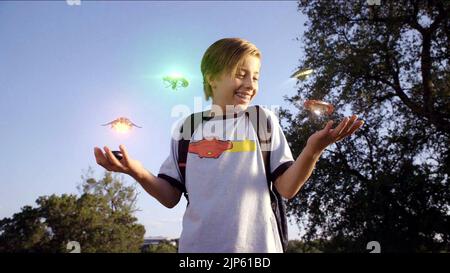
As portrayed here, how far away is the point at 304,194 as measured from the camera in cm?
1872

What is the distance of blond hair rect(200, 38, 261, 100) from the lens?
276 cm

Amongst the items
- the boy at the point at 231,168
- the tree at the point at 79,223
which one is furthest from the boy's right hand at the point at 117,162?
the tree at the point at 79,223

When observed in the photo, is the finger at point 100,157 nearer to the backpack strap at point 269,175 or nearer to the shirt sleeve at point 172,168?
the shirt sleeve at point 172,168

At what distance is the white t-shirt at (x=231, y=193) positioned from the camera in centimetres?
230

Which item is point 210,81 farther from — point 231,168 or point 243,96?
point 231,168

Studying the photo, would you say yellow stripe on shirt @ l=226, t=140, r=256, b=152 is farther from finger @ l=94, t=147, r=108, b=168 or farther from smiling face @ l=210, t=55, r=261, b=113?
finger @ l=94, t=147, r=108, b=168

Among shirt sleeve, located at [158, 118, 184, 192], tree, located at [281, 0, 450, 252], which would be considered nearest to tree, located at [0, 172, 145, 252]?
tree, located at [281, 0, 450, 252]

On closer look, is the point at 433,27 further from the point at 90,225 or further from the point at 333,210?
the point at 90,225

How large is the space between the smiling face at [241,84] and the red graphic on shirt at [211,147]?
0.32 m

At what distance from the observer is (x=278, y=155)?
8.21 feet

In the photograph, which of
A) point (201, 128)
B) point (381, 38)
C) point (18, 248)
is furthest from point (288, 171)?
point (18, 248)

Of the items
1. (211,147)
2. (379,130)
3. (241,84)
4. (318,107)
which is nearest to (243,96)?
(241,84)

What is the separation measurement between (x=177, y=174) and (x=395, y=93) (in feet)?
61.0
